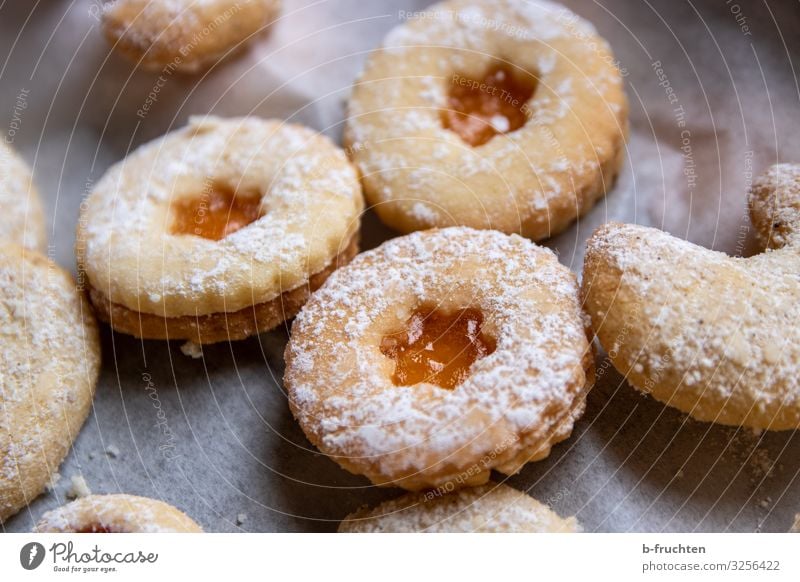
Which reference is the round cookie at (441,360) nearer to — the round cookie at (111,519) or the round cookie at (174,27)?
the round cookie at (111,519)

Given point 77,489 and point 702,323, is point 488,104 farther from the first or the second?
point 77,489

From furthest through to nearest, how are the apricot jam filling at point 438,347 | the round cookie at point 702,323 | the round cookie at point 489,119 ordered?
the round cookie at point 489,119, the apricot jam filling at point 438,347, the round cookie at point 702,323

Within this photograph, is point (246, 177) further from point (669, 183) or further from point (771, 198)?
point (771, 198)

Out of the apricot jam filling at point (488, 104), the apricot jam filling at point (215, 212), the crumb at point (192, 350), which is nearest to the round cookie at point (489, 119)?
the apricot jam filling at point (488, 104)

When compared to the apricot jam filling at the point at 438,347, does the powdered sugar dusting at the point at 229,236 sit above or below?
above
